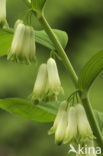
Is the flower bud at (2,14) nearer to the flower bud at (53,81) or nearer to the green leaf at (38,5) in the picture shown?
the green leaf at (38,5)

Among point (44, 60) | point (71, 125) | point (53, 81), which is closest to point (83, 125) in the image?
point (71, 125)

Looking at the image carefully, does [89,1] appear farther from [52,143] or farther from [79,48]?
[52,143]

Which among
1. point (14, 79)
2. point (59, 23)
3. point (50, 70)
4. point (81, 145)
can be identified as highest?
point (50, 70)

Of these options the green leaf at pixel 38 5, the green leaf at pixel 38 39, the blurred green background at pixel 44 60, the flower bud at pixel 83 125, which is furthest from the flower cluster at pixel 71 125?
the blurred green background at pixel 44 60

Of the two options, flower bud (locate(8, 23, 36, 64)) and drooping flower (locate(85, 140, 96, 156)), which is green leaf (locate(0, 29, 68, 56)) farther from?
drooping flower (locate(85, 140, 96, 156))

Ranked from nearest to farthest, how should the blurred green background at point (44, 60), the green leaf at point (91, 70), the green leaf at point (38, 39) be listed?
the green leaf at point (91, 70) < the green leaf at point (38, 39) < the blurred green background at point (44, 60)

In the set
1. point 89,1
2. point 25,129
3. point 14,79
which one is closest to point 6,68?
point 14,79
